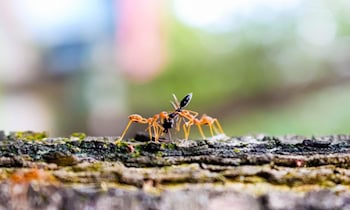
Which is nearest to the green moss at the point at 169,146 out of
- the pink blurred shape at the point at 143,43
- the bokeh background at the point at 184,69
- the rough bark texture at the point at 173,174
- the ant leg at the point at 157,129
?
the rough bark texture at the point at 173,174

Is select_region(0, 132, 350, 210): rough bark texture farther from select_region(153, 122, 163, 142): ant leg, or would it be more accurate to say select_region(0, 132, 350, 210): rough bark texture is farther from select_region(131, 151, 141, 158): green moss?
select_region(153, 122, 163, 142): ant leg

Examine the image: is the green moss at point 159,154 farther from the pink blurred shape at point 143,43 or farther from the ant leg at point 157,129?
the pink blurred shape at point 143,43

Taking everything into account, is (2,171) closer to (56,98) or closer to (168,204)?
(168,204)

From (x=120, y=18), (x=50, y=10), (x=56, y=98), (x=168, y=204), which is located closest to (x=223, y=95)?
(x=120, y=18)

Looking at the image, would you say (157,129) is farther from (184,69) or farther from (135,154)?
(184,69)

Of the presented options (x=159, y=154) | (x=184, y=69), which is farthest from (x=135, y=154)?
(x=184, y=69)

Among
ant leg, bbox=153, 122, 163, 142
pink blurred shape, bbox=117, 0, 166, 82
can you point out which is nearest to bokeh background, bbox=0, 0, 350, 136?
pink blurred shape, bbox=117, 0, 166, 82
